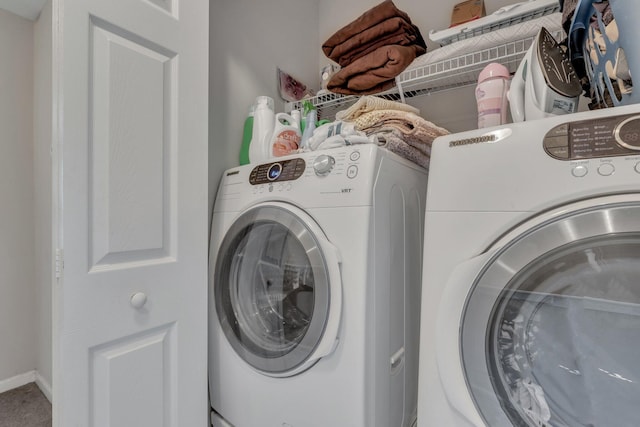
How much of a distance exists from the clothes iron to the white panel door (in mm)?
966

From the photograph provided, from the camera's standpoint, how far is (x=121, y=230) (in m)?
0.78

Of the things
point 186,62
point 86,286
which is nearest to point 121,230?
point 86,286

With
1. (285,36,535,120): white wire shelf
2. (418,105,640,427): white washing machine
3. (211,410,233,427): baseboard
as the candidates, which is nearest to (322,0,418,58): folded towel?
(285,36,535,120): white wire shelf

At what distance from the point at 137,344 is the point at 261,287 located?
1.31 ft

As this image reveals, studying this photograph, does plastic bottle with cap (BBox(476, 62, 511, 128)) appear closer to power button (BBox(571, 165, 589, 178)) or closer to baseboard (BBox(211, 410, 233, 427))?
power button (BBox(571, 165, 589, 178))

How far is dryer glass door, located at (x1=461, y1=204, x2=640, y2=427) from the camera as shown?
1.59ft

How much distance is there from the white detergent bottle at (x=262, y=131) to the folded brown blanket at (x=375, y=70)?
0.37 meters

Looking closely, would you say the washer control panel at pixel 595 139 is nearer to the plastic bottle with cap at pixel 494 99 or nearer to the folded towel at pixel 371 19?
the plastic bottle with cap at pixel 494 99
